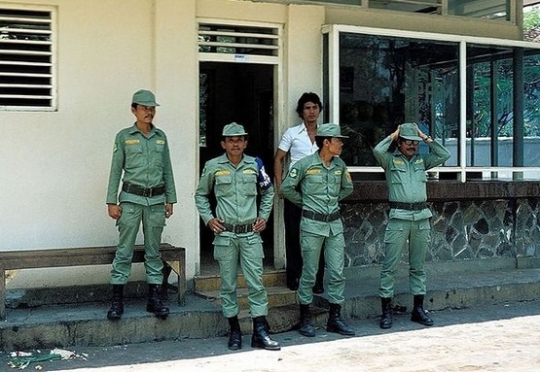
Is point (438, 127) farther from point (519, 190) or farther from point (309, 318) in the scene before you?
point (309, 318)

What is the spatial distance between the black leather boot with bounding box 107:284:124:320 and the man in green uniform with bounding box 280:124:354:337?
1.66 metres

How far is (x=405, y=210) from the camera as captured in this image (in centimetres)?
699

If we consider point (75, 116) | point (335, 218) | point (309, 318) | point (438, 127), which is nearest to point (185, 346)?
point (309, 318)

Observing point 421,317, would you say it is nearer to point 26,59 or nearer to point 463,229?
point 463,229

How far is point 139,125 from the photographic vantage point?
650 cm

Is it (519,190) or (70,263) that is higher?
(519,190)

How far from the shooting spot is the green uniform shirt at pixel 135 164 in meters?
6.40

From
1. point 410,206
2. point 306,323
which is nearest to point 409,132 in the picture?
point 410,206

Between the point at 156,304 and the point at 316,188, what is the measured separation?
71.4 inches

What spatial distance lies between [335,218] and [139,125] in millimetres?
2021

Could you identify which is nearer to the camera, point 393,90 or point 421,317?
point 421,317

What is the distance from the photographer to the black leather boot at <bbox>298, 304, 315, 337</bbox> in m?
6.67

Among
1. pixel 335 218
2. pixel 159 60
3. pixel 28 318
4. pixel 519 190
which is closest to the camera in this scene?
pixel 28 318

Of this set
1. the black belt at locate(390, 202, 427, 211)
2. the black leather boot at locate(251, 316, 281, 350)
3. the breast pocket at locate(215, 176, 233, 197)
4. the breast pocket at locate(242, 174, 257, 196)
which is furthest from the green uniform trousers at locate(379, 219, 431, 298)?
the breast pocket at locate(215, 176, 233, 197)
